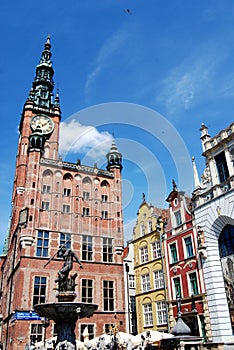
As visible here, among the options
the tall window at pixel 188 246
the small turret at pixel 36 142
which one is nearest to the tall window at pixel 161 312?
the tall window at pixel 188 246

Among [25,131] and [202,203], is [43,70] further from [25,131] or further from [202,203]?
[202,203]

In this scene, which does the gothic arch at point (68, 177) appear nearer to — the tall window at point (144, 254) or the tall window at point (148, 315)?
the tall window at point (144, 254)

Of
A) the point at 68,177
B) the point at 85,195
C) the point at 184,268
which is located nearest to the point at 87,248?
the point at 85,195

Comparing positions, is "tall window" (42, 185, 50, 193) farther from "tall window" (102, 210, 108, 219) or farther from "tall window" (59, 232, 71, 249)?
"tall window" (102, 210, 108, 219)

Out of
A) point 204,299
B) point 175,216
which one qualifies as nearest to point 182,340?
point 204,299

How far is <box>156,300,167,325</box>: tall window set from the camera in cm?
2756

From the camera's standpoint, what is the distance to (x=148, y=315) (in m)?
29.8

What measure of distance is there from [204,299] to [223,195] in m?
7.81

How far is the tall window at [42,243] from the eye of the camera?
3169cm

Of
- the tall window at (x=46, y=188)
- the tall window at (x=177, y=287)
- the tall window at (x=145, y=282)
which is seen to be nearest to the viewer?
the tall window at (x=177, y=287)

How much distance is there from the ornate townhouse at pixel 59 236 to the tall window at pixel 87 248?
0.11 m

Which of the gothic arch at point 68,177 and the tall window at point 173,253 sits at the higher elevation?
the gothic arch at point 68,177

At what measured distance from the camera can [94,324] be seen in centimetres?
3077

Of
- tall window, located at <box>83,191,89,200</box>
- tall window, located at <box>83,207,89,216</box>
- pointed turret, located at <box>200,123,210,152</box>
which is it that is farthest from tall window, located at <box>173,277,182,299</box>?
tall window, located at <box>83,191,89,200</box>
